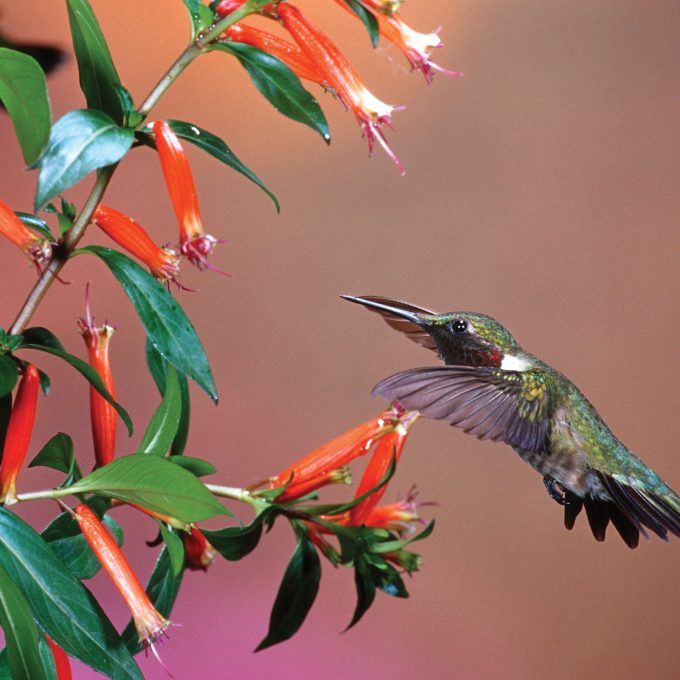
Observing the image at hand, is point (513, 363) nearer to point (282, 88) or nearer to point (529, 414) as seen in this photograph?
point (529, 414)

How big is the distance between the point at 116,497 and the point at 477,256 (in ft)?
3.81

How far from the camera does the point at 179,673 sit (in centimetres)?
147

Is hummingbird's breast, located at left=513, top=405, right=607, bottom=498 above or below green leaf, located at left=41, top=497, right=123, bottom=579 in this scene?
above

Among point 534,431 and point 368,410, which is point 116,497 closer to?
point 534,431

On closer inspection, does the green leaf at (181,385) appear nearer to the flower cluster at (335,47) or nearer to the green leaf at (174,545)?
the green leaf at (174,545)

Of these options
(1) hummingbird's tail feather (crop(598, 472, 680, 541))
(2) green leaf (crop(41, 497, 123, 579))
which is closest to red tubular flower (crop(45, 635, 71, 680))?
(2) green leaf (crop(41, 497, 123, 579))

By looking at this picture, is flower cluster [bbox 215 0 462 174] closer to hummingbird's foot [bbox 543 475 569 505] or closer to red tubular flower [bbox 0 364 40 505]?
red tubular flower [bbox 0 364 40 505]

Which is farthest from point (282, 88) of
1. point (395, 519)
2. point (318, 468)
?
point (395, 519)

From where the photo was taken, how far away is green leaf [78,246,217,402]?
55 centimetres

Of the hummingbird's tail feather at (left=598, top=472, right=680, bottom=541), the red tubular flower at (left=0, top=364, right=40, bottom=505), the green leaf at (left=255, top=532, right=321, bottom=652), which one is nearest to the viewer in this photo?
the red tubular flower at (left=0, top=364, right=40, bottom=505)

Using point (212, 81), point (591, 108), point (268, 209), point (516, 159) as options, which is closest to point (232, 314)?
point (268, 209)

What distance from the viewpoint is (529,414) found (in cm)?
77

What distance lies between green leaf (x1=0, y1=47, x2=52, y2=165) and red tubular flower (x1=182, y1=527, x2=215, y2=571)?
33cm

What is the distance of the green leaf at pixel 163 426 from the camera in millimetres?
638
